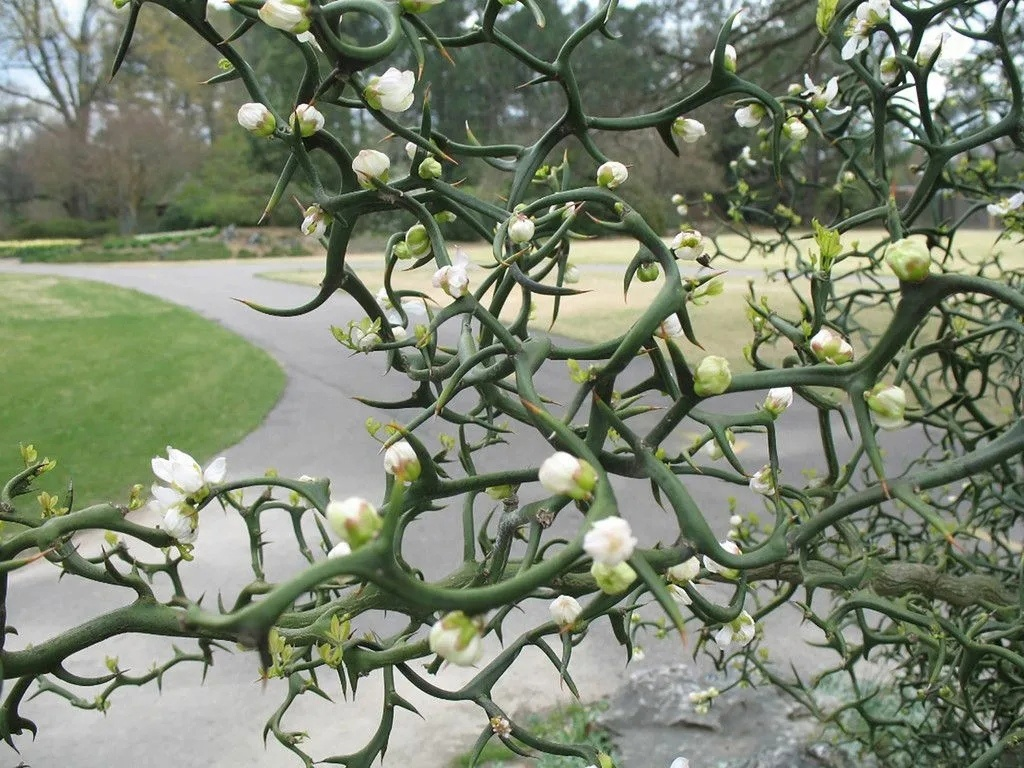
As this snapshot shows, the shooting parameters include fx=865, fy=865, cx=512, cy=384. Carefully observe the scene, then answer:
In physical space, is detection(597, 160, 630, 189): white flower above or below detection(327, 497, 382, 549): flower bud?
above

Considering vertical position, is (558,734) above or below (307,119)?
below

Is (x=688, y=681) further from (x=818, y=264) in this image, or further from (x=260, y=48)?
(x=260, y=48)

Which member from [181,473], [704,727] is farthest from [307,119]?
[704,727]

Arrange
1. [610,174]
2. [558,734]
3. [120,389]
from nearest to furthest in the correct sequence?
[610,174], [558,734], [120,389]

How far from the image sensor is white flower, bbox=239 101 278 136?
637mm

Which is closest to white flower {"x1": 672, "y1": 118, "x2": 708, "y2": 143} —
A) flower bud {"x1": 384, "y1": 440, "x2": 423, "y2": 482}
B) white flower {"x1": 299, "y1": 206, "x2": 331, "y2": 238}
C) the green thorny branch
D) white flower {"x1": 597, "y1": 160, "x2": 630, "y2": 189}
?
the green thorny branch

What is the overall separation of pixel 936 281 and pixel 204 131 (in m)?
27.2

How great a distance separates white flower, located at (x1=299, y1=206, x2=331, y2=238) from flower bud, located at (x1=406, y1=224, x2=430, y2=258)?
76 mm

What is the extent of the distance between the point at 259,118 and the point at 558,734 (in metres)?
1.80

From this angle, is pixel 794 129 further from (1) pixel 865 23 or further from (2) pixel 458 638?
(2) pixel 458 638

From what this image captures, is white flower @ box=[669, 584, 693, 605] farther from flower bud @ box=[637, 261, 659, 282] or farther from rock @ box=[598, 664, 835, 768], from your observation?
rock @ box=[598, 664, 835, 768]

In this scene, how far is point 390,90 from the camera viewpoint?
0.63m

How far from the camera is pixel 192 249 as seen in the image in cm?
1752

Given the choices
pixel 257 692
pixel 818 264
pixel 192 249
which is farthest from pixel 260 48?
pixel 818 264
